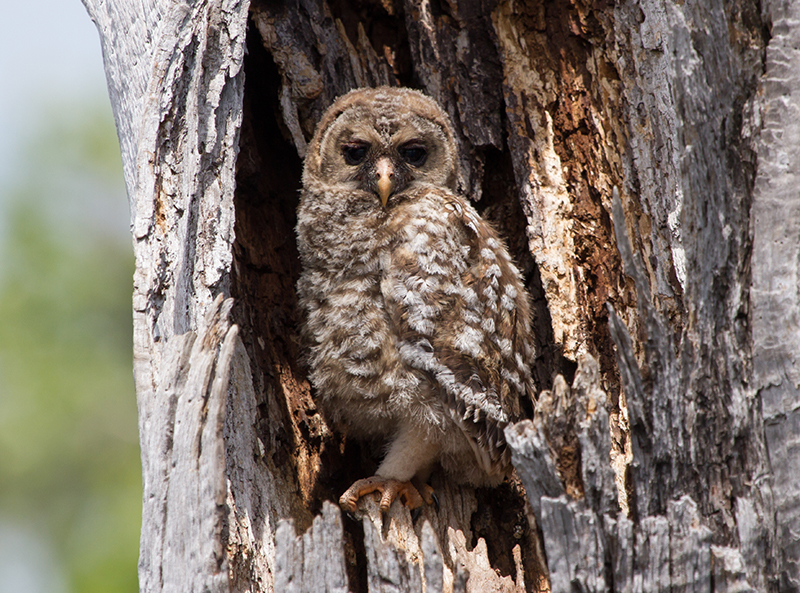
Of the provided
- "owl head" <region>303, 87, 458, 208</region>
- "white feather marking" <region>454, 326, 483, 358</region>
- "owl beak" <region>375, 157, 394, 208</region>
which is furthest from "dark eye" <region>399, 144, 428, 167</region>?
"white feather marking" <region>454, 326, 483, 358</region>

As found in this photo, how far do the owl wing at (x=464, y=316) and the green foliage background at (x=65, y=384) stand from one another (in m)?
3.11

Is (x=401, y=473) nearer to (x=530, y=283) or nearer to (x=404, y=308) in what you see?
(x=404, y=308)

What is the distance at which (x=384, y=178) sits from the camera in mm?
2730

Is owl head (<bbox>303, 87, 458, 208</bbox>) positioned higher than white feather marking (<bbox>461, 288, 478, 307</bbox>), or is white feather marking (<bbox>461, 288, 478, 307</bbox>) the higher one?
owl head (<bbox>303, 87, 458, 208</bbox>)

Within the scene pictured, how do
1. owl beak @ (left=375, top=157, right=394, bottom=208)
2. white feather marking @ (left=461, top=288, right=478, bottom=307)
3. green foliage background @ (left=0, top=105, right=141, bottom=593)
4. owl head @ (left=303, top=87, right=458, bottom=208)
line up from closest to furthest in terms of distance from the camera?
white feather marking @ (left=461, top=288, right=478, bottom=307), owl beak @ (left=375, top=157, right=394, bottom=208), owl head @ (left=303, top=87, right=458, bottom=208), green foliage background @ (left=0, top=105, right=141, bottom=593)

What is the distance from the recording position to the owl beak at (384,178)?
272 centimetres

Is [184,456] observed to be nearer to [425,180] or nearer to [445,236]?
[445,236]

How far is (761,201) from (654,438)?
619 mm

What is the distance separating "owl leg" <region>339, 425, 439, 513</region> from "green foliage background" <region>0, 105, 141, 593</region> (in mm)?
2795

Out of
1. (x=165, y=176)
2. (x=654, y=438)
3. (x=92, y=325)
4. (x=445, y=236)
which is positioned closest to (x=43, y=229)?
(x=92, y=325)

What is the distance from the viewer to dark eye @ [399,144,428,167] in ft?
9.49

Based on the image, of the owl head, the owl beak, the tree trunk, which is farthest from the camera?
the owl head

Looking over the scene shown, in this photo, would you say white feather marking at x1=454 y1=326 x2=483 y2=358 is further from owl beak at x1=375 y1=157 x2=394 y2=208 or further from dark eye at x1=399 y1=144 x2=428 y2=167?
dark eye at x1=399 y1=144 x2=428 y2=167

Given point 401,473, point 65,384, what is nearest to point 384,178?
point 401,473
